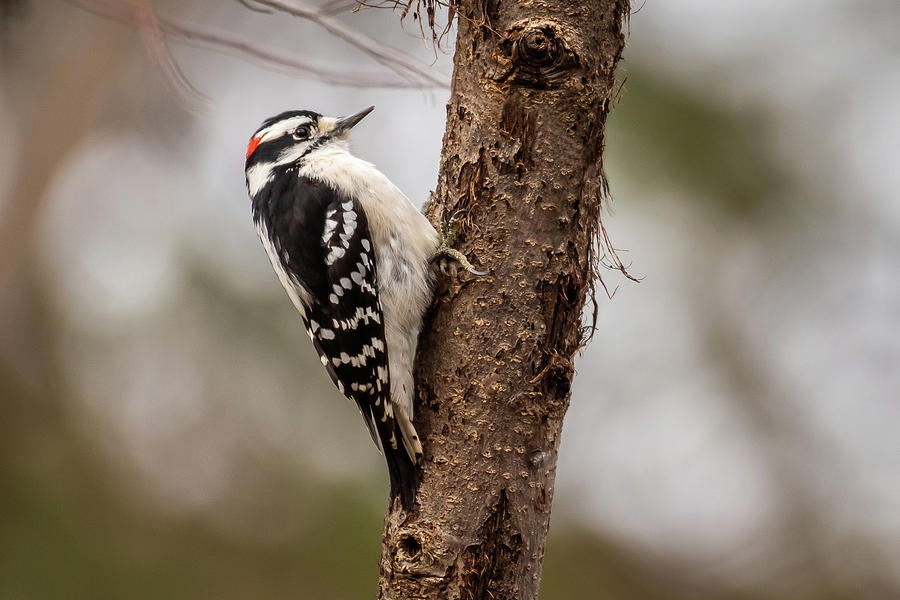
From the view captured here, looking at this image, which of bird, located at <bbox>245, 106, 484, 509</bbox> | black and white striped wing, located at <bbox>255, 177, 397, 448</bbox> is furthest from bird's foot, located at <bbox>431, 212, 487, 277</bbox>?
black and white striped wing, located at <bbox>255, 177, 397, 448</bbox>

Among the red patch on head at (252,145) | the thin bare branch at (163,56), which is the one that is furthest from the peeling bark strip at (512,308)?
the red patch on head at (252,145)

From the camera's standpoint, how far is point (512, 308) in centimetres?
255

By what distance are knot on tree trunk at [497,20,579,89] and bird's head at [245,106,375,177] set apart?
3.41ft

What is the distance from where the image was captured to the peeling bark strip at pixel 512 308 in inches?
97.1

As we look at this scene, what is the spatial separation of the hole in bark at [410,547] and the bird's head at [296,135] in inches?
68.2

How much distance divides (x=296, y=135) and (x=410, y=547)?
1881 millimetres

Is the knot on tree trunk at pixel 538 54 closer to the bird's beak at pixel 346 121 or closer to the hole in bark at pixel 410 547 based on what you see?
the bird's beak at pixel 346 121

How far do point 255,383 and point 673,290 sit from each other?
11.8ft

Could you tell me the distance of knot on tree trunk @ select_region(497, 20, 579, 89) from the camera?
8.16 ft

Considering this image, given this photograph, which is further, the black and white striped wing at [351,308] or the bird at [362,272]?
the black and white striped wing at [351,308]

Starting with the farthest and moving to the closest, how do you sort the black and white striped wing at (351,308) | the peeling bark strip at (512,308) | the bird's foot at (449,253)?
the black and white striped wing at (351,308) < the bird's foot at (449,253) < the peeling bark strip at (512,308)

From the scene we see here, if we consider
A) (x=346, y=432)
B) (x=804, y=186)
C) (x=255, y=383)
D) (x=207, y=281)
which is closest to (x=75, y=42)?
(x=207, y=281)

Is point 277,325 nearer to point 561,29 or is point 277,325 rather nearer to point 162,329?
point 162,329

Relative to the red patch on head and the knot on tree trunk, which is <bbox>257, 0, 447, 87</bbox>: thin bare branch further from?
the red patch on head
